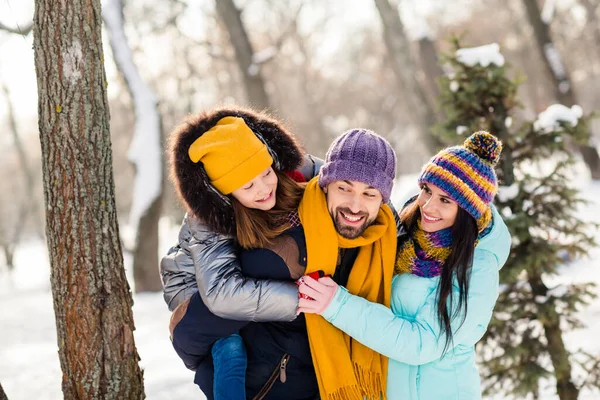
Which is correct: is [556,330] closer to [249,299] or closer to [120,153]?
[249,299]

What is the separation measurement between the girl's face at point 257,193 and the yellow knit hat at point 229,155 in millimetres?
35

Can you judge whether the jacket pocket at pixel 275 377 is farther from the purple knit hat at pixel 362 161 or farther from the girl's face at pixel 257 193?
the purple knit hat at pixel 362 161

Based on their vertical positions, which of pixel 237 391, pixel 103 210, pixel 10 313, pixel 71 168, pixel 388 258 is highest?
pixel 71 168

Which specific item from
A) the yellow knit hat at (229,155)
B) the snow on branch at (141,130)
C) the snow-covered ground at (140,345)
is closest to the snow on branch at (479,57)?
the snow-covered ground at (140,345)

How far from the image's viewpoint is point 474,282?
2621 millimetres

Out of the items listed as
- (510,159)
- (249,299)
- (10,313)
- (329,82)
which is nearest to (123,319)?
(249,299)

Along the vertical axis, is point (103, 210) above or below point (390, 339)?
above

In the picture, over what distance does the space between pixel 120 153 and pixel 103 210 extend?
29105 millimetres

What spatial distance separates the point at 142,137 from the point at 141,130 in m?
0.13

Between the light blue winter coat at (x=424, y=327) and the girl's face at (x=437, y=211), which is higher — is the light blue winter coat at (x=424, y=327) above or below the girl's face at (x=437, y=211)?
below

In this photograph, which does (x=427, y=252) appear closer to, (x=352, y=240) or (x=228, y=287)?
(x=352, y=240)

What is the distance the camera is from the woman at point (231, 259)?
8.42 feet

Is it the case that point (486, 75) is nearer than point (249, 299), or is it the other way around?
point (249, 299)

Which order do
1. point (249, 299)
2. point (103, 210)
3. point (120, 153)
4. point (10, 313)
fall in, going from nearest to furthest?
1. point (249, 299)
2. point (103, 210)
3. point (10, 313)
4. point (120, 153)
